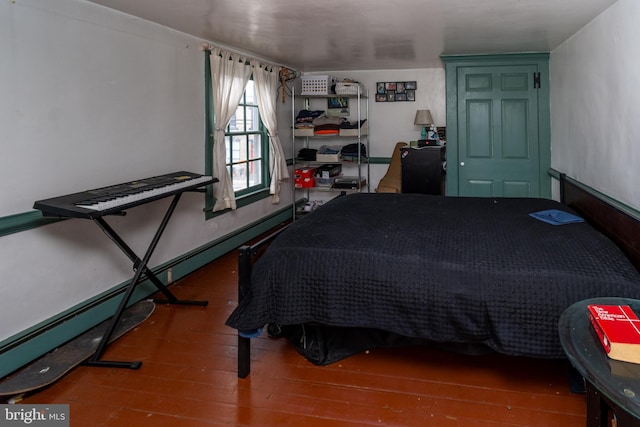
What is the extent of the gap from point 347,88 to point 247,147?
5.02ft

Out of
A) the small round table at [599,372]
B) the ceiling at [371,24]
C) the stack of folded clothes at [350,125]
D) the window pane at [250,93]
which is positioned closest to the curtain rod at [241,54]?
the ceiling at [371,24]

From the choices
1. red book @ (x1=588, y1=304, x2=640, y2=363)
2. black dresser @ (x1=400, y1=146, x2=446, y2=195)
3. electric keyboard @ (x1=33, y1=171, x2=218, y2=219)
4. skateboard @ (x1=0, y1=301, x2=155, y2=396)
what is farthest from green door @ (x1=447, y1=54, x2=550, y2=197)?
red book @ (x1=588, y1=304, x2=640, y2=363)

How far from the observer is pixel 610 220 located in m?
2.60

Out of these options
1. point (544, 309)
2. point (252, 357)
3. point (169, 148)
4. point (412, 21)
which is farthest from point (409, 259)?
point (169, 148)

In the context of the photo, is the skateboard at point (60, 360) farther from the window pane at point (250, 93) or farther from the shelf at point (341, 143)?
the shelf at point (341, 143)

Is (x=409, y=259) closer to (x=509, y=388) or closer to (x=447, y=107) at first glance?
(x=509, y=388)

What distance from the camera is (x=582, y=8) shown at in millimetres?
2975

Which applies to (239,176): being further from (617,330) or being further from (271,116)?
(617,330)

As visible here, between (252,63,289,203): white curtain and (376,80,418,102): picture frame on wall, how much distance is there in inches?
57.4

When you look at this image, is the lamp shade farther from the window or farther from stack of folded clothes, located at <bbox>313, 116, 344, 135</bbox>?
the window

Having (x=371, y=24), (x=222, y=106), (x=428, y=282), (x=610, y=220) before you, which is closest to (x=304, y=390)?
(x=428, y=282)

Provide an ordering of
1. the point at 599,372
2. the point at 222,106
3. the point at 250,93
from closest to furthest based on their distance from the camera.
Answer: the point at 599,372
the point at 222,106
the point at 250,93

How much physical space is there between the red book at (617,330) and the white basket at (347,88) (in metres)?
4.50

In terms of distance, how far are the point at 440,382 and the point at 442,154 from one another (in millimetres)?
3655
